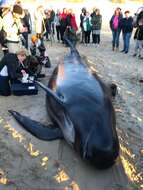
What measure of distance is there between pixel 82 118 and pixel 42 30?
11.4 m

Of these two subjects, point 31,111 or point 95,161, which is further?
point 31,111

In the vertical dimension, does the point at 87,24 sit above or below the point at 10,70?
below

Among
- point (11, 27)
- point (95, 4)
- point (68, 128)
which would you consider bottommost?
point (95, 4)

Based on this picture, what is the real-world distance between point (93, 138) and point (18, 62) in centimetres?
427

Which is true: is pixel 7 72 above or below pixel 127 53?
above

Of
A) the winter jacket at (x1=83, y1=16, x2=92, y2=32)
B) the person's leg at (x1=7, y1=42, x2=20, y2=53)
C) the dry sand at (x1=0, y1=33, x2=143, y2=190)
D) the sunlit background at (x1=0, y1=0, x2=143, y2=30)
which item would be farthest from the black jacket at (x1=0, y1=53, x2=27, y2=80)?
the sunlit background at (x1=0, y1=0, x2=143, y2=30)

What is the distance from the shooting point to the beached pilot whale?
6621 mm

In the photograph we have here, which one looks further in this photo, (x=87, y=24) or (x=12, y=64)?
(x=87, y=24)

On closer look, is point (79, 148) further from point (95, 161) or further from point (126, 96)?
point (126, 96)

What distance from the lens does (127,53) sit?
61.4ft

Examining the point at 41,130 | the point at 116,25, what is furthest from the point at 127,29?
the point at 41,130

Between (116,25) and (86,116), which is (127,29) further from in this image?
(86,116)

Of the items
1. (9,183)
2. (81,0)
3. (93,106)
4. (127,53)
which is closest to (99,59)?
(127,53)

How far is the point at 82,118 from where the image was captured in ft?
23.1
